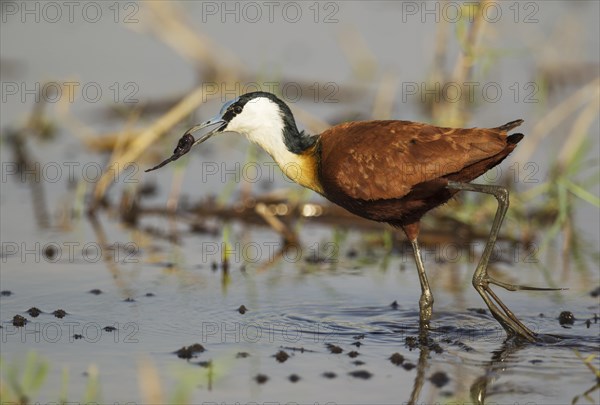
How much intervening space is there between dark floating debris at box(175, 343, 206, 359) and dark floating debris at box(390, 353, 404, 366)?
1.02 meters

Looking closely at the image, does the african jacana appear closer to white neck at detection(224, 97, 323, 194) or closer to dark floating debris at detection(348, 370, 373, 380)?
white neck at detection(224, 97, 323, 194)

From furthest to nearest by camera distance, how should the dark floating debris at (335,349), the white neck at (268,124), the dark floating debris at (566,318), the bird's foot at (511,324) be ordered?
the white neck at (268,124), the dark floating debris at (566,318), the bird's foot at (511,324), the dark floating debris at (335,349)

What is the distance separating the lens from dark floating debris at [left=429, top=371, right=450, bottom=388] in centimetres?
596

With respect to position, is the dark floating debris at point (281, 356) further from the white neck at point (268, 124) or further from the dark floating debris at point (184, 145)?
the dark floating debris at point (184, 145)

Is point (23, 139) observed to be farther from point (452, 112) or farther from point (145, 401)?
point (145, 401)

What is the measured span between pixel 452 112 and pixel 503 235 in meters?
1.26

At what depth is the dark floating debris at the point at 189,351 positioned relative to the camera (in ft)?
20.8

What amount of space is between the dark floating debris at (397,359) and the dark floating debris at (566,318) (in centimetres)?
138

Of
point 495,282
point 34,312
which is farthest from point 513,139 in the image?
point 34,312

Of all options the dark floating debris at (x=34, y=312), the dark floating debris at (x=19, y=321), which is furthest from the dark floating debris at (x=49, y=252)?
the dark floating debris at (x=19, y=321)

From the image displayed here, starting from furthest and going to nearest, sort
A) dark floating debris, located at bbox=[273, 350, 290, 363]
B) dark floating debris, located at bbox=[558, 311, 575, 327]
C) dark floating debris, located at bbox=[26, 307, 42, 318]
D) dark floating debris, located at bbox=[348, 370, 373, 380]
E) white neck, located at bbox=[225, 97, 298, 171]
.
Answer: white neck, located at bbox=[225, 97, 298, 171] → dark floating debris, located at bbox=[558, 311, 575, 327] → dark floating debris, located at bbox=[26, 307, 42, 318] → dark floating debris, located at bbox=[273, 350, 290, 363] → dark floating debris, located at bbox=[348, 370, 373, 380]

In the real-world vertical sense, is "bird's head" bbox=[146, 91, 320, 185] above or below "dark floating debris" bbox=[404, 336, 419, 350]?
above

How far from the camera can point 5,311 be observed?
7.26 m

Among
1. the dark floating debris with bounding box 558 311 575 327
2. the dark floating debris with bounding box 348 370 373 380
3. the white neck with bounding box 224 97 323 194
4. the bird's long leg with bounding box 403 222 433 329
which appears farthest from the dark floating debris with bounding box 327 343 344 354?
the dark floating debris with bounding box 558 311 575 327
